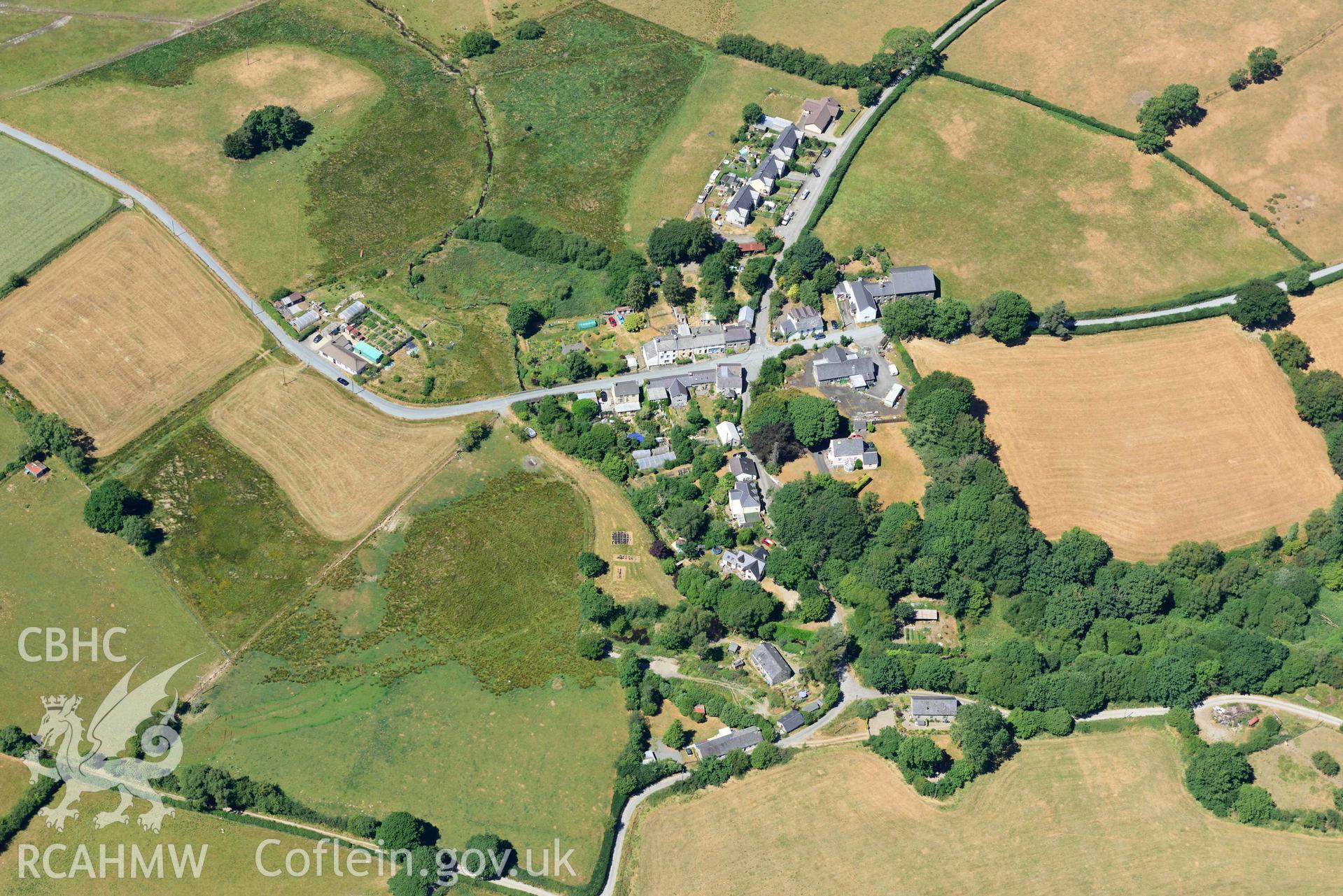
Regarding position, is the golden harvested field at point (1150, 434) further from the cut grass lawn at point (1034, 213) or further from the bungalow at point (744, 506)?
the bungalow at point (744, 506)

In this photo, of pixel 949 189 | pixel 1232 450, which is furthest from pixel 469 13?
pixel 1232 450

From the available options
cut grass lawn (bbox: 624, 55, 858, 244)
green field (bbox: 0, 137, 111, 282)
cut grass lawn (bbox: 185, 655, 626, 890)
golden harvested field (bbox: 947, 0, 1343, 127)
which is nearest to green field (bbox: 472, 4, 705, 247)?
cut grass lawn (bbox: 624, 55, 858, 244)

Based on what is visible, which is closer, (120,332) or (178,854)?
(178,854)

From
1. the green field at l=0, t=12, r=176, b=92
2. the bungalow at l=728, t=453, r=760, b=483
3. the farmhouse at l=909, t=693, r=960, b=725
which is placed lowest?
the farmhouse at l=909, t=693, r=960, b=725

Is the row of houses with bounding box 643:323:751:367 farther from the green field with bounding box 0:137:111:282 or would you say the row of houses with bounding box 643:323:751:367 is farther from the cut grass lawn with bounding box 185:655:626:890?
the green field with bounding box 0:137:111:282

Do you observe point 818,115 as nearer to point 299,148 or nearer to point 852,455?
point 852,455

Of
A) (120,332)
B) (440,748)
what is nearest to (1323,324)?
(440,748)
